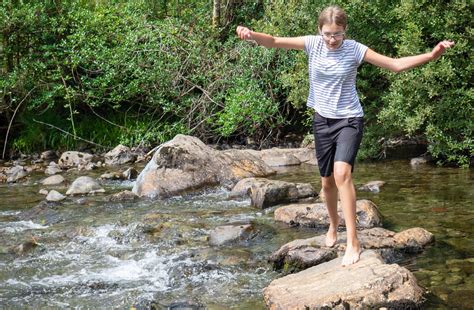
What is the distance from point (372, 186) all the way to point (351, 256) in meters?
4.57

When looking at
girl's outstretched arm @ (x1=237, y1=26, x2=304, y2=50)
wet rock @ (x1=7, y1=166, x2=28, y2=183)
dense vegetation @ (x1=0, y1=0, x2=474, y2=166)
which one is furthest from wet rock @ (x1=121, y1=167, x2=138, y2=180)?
girl's outstretched arm @ (x1=237, y1=26, x2=304, y2=50)

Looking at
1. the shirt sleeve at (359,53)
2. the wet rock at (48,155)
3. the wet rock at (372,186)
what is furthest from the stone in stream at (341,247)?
the wet rock at (48,155)

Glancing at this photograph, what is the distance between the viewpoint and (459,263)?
5.68 m

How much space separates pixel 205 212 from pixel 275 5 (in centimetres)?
679

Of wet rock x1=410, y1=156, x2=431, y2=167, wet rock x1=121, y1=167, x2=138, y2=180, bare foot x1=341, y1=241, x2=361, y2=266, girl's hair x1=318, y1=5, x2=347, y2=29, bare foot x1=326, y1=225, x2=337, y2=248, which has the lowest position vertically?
wet rock x1=121, y1=167, x2=138, y2=180

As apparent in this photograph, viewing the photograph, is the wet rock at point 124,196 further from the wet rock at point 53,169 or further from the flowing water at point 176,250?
the wet rock at point 53,169

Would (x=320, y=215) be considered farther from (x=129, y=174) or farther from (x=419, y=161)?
(x=129, y=174)

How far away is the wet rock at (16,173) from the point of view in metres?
12.2

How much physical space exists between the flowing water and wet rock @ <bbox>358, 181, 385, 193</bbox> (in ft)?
0.35

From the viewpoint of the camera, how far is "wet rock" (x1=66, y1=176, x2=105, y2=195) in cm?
1021

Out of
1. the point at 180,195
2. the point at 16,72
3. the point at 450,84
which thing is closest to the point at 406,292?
the point at 180,195

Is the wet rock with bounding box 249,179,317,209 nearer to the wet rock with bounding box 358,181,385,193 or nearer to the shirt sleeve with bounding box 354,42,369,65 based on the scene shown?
the wet rock with bounding box 358,181,385,193

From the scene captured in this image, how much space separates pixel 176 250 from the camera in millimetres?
6621

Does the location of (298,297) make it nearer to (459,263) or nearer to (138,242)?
(459,263)
